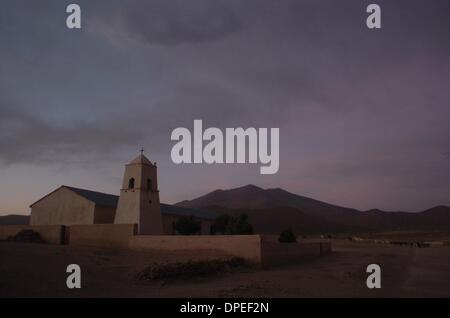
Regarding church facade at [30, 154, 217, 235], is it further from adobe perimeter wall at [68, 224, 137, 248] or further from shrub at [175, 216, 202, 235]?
shrub at [175, 216, 202, 235]

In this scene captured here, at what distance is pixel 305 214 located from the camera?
107 meters

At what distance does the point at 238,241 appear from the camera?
20.3 metres

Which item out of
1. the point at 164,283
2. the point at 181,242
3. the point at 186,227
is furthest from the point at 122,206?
the point at 164,283

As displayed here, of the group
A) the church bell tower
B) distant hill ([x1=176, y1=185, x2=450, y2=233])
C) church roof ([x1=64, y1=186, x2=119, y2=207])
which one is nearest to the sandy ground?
the church bell tower

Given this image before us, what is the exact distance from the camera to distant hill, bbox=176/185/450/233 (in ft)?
319

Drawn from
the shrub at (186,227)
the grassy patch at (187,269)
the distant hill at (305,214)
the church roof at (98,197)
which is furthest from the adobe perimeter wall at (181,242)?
the distant hill at (305,214)

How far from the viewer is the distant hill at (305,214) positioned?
Answer: 97125mm

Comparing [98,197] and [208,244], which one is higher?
[98,197]

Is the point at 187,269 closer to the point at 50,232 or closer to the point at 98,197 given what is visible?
the point at 50,232

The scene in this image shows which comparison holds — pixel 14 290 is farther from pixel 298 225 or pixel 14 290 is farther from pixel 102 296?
pixel 298 225

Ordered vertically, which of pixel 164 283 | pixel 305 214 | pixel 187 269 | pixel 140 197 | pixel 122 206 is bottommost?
pixel 305 214

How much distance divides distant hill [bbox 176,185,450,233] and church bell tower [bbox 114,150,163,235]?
6238 cm

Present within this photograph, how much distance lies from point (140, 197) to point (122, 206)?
157 centimetres
